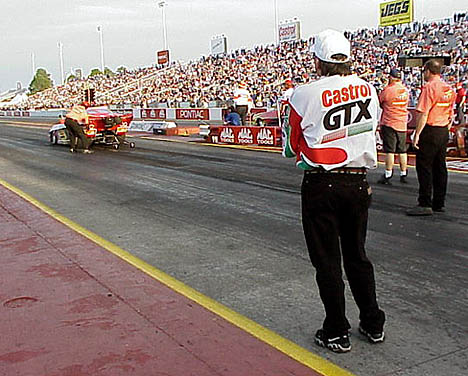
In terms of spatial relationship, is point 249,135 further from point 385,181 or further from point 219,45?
point 219,45

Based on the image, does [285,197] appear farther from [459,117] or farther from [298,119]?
[459,117]

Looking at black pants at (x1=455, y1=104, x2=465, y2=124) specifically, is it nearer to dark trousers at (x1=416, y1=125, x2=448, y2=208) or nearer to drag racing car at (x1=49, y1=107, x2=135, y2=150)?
dark trousers at (x1=416, y1=125, x2=448, y2=208)

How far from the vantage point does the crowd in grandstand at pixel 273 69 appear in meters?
32.9

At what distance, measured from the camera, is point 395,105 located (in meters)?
9.23

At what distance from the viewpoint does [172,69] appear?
5784 centimetres

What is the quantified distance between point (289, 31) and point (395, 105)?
1620 inches

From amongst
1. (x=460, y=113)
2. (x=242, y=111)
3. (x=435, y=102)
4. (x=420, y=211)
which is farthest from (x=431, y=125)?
(x=242, y=111)

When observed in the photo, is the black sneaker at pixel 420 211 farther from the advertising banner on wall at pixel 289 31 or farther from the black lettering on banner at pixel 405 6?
the advertising banner on wall at pixel 289 31

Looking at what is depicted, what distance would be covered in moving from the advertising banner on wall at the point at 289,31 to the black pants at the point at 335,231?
147ft

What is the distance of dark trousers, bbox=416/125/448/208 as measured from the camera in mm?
6938

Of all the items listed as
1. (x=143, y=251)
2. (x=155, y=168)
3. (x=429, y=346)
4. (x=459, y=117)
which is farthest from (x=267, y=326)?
(x=459, y=117)

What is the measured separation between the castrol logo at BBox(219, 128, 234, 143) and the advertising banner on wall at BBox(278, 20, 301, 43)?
30.6m

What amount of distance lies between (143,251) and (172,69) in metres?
53.7

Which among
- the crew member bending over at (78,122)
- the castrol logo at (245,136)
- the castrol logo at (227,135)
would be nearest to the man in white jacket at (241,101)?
the castrol logo at (227,135)
